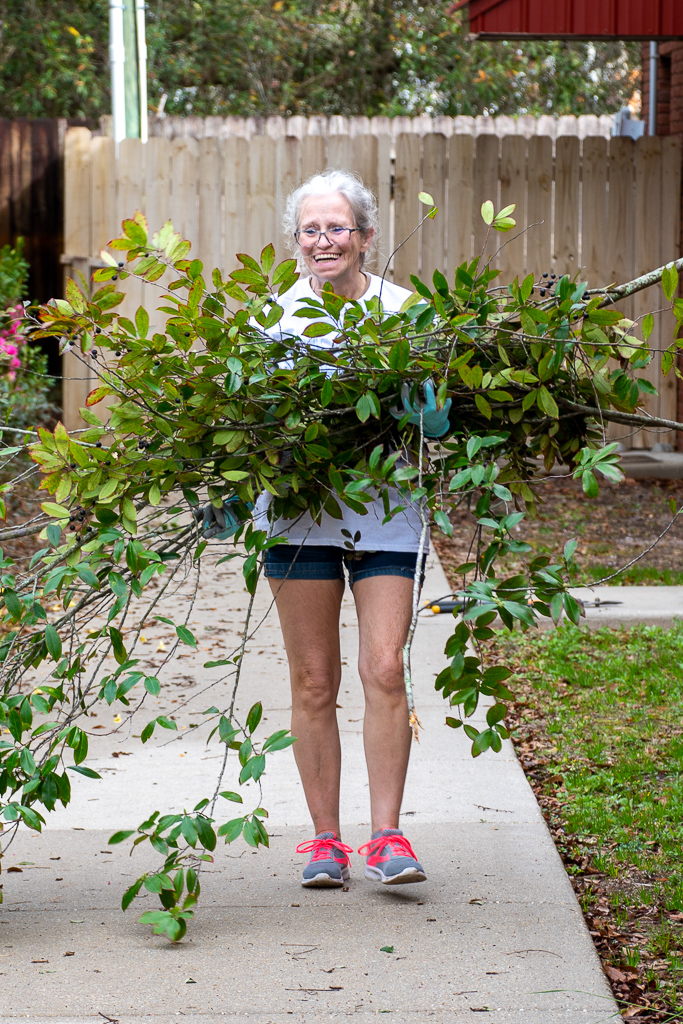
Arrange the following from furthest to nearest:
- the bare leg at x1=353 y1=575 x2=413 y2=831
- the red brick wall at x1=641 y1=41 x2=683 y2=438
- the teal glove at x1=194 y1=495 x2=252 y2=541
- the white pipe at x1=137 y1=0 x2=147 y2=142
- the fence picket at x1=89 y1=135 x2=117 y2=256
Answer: the white pipe at x1=137 y1=0 x2=147 y2=142 → the red brick wall at x1=641 y1=41 x2=683 y2=438 → the fence picket at x1=89 y1=135 x2=117 y2=256 → the bare leg at x1=353 y1=575 x2=413 y2=831 → the teal glove at x1=194 y1=495 x2=252 y2=541

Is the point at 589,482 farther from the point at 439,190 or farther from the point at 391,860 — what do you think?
the point at 439,190

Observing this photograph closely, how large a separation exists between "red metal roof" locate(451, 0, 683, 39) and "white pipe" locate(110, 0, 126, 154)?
341cm

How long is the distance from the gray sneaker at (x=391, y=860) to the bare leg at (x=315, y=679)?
0.15 m

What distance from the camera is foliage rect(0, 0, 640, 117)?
17.2m

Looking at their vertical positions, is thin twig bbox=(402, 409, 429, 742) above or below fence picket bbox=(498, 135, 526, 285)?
below

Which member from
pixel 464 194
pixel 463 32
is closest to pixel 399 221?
pixel 464 194

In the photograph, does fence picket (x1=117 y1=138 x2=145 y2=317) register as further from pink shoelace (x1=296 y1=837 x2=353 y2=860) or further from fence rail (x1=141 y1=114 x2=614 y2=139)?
pink shoelace (x1=296 y1=837 x2=353 y2=860)

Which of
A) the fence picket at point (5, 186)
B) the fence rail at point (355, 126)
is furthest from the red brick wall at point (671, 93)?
the fence picket at point (5, 186)

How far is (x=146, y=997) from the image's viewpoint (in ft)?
8.02

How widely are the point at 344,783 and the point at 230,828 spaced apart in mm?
1343

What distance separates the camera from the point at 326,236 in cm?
304

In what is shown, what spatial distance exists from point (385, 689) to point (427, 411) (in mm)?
734

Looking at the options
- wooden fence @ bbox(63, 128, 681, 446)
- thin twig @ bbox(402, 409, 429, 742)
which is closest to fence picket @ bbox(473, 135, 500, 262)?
wooden fence @ bbox(63, 128, 681, 446)

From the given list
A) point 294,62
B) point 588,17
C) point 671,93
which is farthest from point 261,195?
point 294,62
